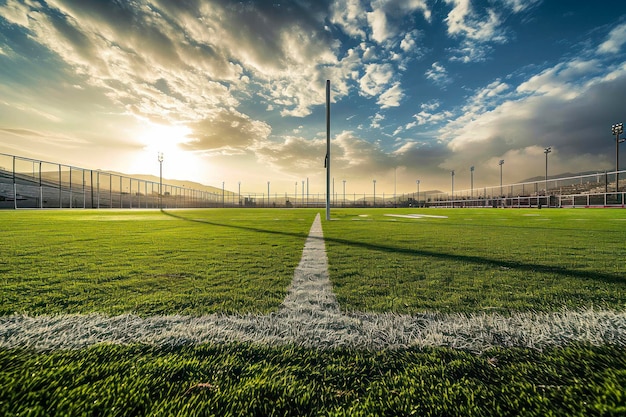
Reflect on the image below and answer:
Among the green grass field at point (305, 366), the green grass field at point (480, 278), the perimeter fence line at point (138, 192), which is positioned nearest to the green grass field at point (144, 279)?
the green grass field at point (305, 366)

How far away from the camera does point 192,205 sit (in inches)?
2152

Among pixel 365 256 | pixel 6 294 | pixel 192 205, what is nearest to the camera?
pixel 6 294

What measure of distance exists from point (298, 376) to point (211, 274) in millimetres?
1428

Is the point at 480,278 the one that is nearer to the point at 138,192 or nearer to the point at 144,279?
the point at 144,279

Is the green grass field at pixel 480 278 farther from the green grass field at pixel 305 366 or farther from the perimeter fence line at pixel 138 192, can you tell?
the perimeter fence line at pixel 138 192

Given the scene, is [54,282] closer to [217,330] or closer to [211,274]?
[211,274]

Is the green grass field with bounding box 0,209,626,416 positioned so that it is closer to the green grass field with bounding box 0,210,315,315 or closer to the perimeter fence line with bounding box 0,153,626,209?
the green grass field with bounding box 0,210,315,315

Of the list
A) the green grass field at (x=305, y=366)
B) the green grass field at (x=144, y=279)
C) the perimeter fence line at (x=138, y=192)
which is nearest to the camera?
the green grass field at (x=305, y=366)

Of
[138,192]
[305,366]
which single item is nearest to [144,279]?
[305,366]

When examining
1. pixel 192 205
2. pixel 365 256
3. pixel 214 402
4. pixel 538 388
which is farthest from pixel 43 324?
pixel 192 205

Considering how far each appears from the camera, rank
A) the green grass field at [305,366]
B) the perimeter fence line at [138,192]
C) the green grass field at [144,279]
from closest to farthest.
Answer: the green grass field at [305,366] → the green grass field at [144,279] → the perimeter fence line at [138,192]

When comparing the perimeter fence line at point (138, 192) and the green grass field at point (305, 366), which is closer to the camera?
the green grass field at point (305, 366)

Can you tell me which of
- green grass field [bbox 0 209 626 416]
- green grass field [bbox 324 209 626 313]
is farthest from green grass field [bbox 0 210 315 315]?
green grass field [bbox 324 209 626 313]

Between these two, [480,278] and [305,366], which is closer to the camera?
[305,366]
